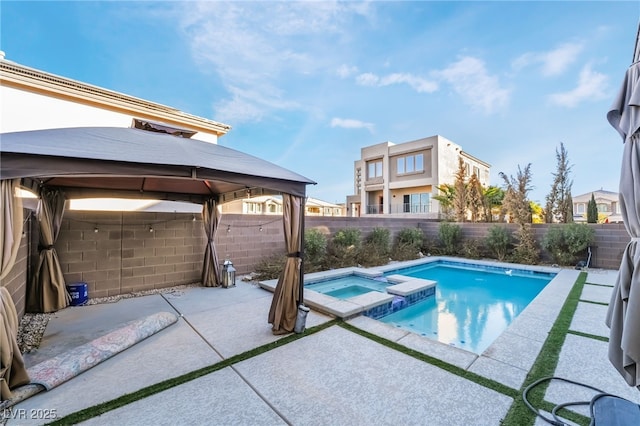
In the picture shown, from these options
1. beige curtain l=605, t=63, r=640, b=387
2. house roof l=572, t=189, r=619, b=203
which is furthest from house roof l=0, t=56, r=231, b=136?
house roof l=572, t=189, r=619, b=203

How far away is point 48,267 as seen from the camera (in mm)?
4453

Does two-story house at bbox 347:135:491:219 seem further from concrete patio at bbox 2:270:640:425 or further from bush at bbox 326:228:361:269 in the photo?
concrete patio at bbox 2:270:640:425

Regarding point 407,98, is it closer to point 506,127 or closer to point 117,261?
point 506,127

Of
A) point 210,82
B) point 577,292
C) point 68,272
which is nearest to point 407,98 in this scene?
point 210,82

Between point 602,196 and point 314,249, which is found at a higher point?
point 602,196

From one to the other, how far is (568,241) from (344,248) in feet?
22.4

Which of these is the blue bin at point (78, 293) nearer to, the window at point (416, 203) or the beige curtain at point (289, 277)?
the beige curtain at point (289, 277)

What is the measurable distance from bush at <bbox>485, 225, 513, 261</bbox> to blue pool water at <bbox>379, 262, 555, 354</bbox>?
1.28m

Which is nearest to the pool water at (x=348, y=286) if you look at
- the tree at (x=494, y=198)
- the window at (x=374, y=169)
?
the tree at (x=494, y=198)

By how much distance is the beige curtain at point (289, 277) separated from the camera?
3.65 m

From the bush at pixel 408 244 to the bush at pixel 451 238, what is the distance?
92 centimetres

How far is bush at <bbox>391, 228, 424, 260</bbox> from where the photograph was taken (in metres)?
10.4

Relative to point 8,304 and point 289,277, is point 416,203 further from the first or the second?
point 8,304

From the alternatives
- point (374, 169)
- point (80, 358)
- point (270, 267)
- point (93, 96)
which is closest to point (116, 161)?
point (80, 358)
